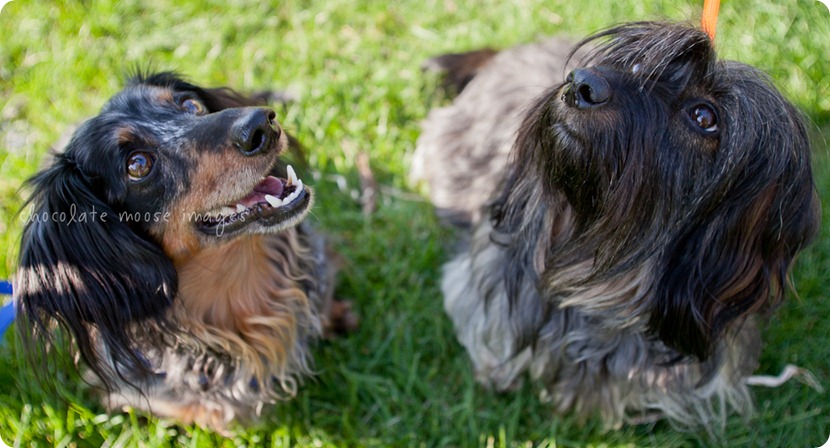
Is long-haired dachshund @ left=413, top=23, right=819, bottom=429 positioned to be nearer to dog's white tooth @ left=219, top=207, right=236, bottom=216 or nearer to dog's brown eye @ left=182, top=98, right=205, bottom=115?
dog's white tooth @ left=219, top=207, right=236, bottom=216

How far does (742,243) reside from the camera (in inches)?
92.0

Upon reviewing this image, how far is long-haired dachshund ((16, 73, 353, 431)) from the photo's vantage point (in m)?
2.37

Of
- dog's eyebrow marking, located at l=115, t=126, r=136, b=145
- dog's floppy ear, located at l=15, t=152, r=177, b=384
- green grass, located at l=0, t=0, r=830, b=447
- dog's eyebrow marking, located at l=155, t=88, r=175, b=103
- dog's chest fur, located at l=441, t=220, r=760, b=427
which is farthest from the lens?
green grass, located at l=0, t=0, r=830, b=447

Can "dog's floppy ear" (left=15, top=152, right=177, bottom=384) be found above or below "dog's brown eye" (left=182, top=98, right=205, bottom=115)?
below

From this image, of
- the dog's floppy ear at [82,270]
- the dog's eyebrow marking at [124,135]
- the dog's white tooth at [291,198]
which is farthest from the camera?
the dog's white tooth at [291,198]

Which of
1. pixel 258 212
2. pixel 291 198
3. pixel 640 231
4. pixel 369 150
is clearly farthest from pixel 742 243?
pixel 369 150

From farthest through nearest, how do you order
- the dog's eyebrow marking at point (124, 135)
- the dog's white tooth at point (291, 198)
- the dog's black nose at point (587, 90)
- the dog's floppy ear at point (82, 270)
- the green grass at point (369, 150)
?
the green grass at point (369, 150) → the dog's white tooth at point (291, 198) → the dog's eyebrow marking at point (124, 135) → the dog's floppy ear at point (82, 270) → the dog's black nose at point (587, 90)

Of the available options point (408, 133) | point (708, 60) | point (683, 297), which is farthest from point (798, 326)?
point (408, 133)

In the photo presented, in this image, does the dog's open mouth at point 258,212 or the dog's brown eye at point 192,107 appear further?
the dog's brown eye at point 192,107

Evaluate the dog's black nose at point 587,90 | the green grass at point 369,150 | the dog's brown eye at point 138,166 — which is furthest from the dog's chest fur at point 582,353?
the dog's brown eye at point 138,166

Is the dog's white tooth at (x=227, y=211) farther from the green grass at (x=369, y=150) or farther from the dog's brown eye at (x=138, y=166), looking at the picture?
the green grass at (x=369, y=150)

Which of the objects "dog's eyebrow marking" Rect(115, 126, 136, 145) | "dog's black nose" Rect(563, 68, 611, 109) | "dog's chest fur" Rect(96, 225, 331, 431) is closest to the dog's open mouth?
"dog's chest fur" Rect(96, 225, 331, 431)

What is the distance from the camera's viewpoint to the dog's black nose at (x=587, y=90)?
2.08 m

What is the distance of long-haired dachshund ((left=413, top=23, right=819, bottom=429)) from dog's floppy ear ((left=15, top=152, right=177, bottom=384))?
4.61 ft
